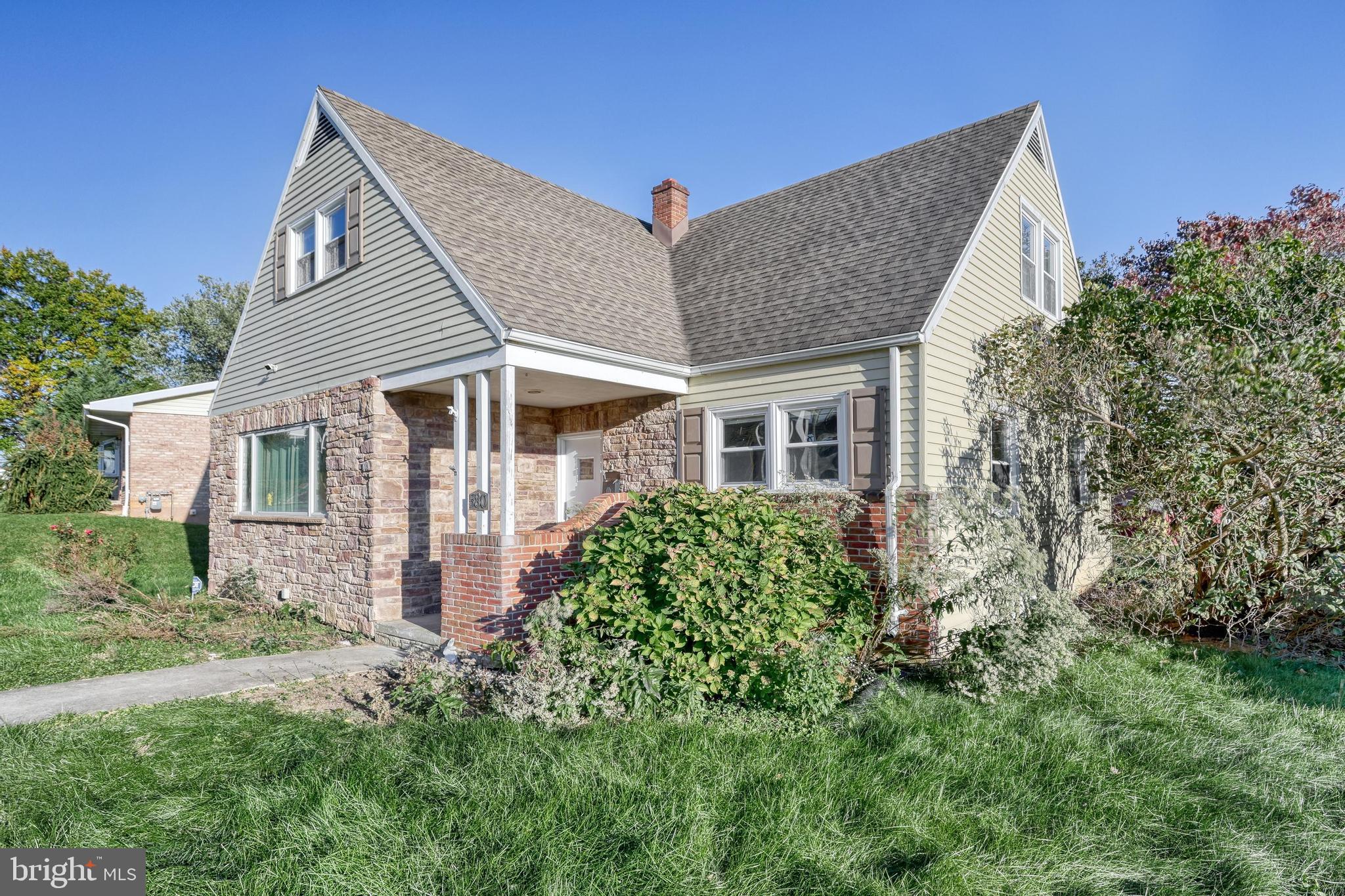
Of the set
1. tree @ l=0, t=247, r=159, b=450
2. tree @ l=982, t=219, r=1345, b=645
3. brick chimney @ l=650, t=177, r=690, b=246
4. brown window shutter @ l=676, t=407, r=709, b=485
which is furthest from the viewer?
tree @ l=0, t=247, r=159, b=450

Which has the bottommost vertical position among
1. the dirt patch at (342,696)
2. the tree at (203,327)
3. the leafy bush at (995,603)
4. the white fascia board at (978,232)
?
the dirt patch at (342,696)

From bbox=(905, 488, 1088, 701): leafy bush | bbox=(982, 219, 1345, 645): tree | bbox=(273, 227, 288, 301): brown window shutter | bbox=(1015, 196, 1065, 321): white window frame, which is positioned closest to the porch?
bbox=(273, 227, 288, 301): brown window shutter

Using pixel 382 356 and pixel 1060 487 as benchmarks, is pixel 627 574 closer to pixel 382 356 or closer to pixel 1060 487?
pixel 382 356

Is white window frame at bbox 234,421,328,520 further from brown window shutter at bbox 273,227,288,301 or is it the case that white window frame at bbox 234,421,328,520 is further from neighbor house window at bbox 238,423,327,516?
brown window shutter at bbox 273,227,288,301

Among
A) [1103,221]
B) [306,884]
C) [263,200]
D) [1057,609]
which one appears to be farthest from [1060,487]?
[263,200]

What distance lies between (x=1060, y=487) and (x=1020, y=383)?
2.56 meters

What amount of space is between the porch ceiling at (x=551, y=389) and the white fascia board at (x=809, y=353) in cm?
88

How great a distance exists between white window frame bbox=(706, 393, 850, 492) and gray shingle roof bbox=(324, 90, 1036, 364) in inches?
25.2

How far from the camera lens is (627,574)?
5.25 metres

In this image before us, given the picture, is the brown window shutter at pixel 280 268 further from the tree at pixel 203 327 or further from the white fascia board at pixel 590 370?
the tree at pixel 203 327

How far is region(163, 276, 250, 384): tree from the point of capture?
32.4 meters

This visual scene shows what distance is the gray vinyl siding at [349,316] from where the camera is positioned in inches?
308

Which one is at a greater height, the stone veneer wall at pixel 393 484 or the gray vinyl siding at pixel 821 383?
the gray vinyl siding at pixel 821 383

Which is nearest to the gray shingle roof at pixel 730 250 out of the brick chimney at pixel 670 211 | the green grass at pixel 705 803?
the brick chimney at pixel 670 211
